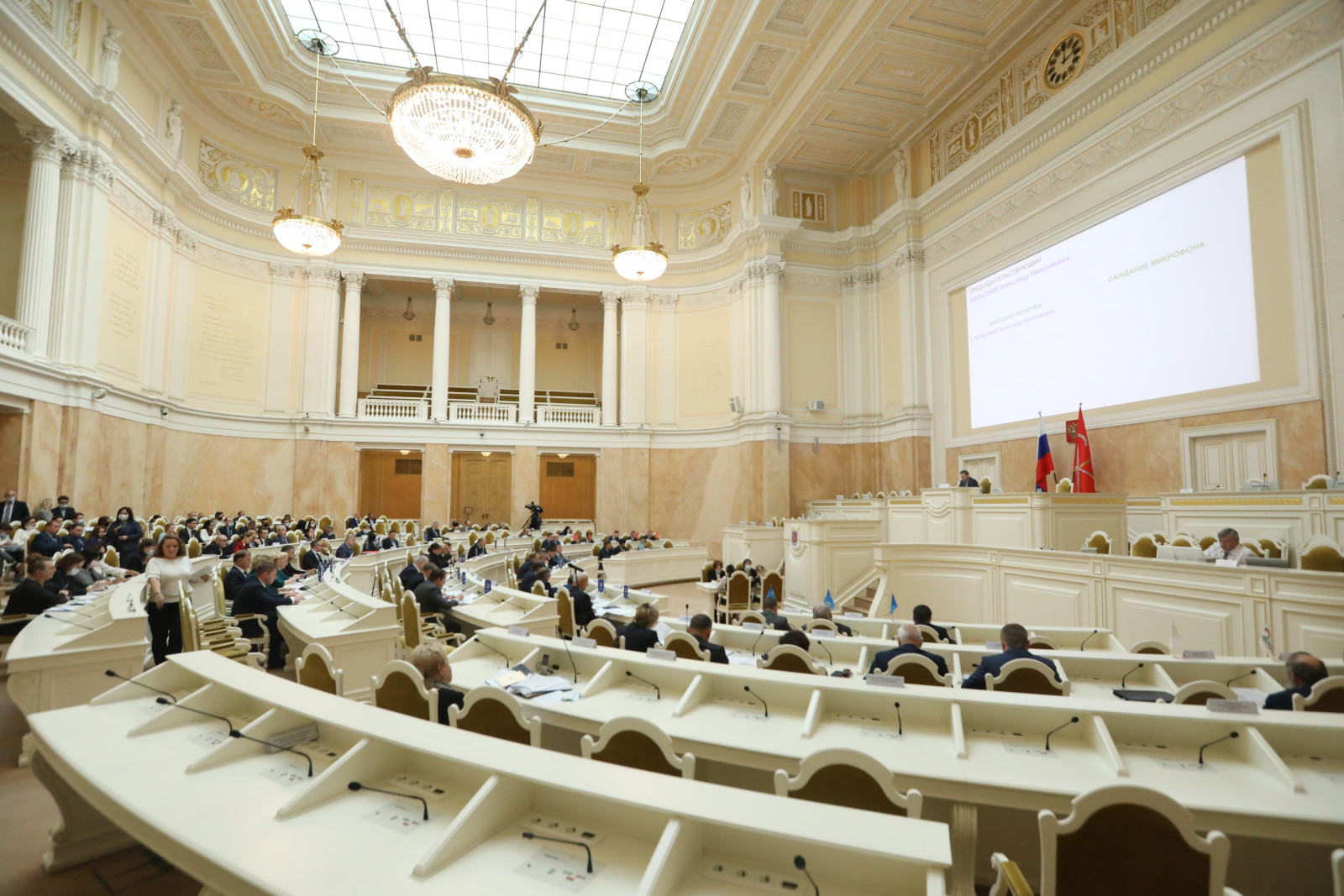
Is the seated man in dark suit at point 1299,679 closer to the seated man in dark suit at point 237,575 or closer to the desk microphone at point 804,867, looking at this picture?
the desk microphone at point 804,867

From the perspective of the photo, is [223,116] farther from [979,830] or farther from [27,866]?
[979,830]

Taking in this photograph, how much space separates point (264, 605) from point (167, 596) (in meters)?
1.29

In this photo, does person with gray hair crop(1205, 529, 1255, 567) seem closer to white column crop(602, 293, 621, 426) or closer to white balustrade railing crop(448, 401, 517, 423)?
white column crop(602, 293, 621, 426)

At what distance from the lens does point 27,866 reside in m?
3.16

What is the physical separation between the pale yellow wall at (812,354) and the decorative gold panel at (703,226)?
12.4 ft

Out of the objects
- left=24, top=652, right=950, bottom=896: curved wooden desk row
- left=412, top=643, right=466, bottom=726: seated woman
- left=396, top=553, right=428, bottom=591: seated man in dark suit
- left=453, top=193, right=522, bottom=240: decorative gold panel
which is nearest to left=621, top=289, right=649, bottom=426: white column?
left=453, top=193, right=522, bottom=240: decorative gold panel

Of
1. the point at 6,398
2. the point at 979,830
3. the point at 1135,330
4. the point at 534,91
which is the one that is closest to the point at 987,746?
the point at 979,830

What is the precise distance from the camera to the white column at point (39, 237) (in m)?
12.0

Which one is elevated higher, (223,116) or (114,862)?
(223,116)

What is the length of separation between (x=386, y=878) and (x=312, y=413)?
63.8ft

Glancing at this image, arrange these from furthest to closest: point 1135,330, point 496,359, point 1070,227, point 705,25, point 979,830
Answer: point 496,359 → point 705,25 → point 1070,227 → point 1135,330 → point 979,830

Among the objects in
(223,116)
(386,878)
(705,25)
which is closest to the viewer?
(386,878)

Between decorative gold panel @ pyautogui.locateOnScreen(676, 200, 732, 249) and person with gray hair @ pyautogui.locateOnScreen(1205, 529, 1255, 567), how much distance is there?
16304 mm

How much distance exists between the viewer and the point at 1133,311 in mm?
10836
